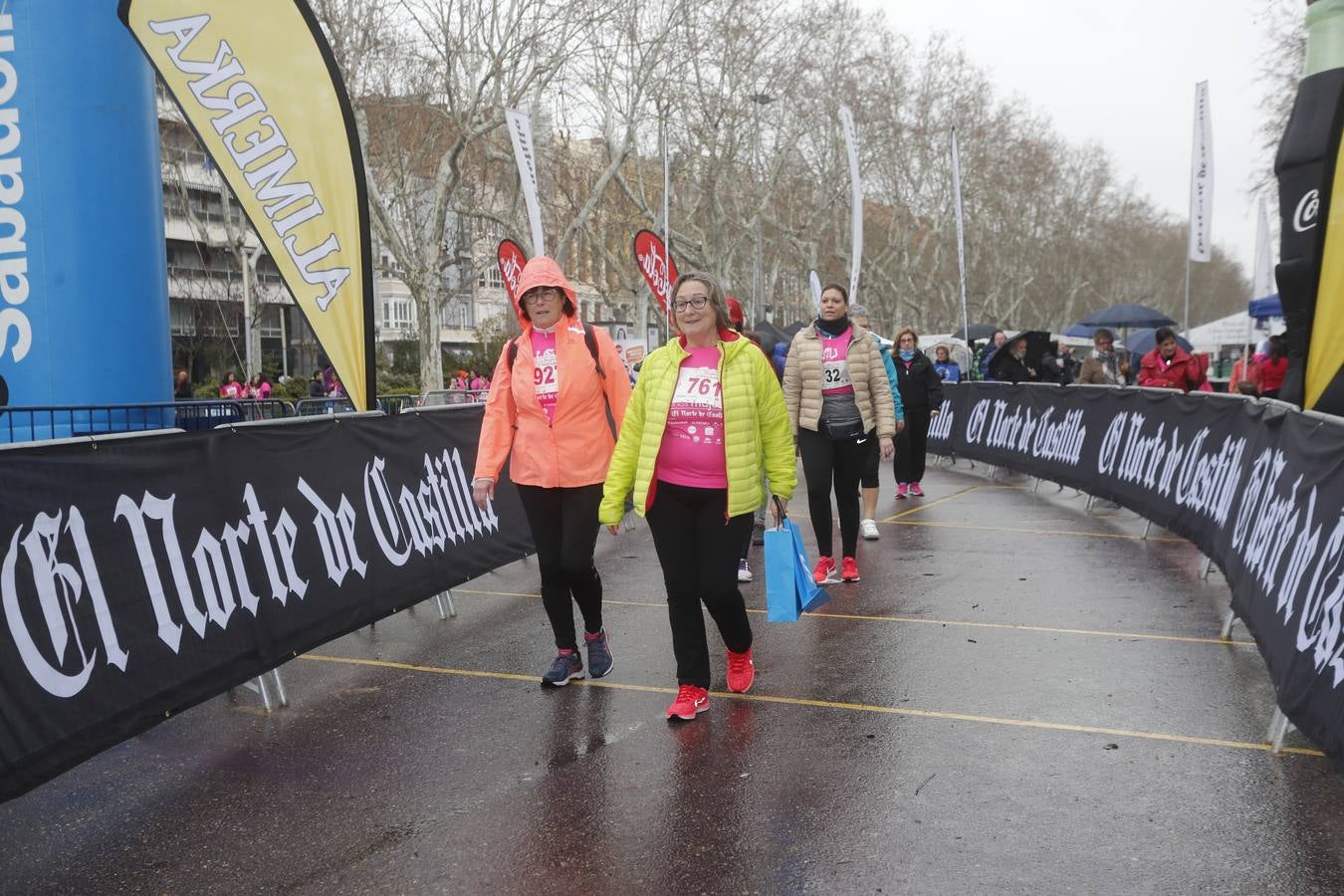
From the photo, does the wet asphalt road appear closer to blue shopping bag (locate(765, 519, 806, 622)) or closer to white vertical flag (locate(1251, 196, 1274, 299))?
blue shopping bag (locate(765, 519, 806, 622))

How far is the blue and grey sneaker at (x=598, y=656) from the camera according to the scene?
18.1ft

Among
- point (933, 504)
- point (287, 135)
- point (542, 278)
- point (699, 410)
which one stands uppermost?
point (287, 135)

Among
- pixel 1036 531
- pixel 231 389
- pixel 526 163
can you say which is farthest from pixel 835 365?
pixel 231 389

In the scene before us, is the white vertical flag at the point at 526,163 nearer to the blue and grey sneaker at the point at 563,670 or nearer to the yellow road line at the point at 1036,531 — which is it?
the yellow road line at the point at 1036,531

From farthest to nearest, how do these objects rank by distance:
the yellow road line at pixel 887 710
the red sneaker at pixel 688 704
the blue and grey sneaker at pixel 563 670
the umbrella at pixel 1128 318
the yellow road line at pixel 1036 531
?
the umbrella at pixel 1128 318 → the yellow road line at pixel 1036 531 → the blue and grey sneaker at pixel 563 670 → the red sneaker at pixel 688 704 → the yellow road line at pixel 887 710

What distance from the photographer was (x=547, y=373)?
5117 millimetres

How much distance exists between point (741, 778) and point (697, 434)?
140cm

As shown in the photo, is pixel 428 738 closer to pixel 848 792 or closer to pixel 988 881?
pixel 848 792

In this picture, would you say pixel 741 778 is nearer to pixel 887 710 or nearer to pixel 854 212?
pixel 887 710

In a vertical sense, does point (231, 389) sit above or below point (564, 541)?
below

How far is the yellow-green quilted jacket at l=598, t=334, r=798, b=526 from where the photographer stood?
183 inches

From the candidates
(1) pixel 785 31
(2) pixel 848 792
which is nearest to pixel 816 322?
(2) pixel 848 792

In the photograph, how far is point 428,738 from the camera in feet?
15.4

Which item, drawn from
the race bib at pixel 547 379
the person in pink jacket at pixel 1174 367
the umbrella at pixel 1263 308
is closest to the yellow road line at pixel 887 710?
the race bib at pixel 547 379
